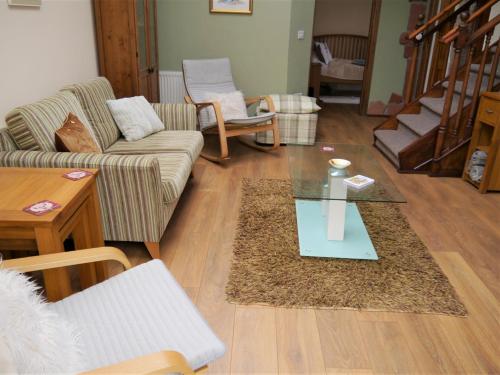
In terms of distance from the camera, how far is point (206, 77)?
175 inches

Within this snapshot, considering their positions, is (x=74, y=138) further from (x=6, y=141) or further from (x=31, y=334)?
(x=31, y=334)

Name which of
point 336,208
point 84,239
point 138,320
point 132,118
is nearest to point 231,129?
point 132,118

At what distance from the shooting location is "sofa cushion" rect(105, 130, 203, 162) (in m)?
2.82

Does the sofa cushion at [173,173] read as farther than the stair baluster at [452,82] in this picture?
No

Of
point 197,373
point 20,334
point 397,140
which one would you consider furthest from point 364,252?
point 397,140

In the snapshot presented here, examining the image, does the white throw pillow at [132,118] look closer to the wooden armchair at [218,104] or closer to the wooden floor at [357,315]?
the wooden floor at [357,315]

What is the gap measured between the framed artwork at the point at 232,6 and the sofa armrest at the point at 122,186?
305cm

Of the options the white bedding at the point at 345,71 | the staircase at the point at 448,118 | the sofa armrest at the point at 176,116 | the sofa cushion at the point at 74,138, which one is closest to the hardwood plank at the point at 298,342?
the sofa cushion at the point at 74,138

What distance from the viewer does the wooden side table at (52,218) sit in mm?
1389

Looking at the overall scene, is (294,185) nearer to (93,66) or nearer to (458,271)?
(458,271)

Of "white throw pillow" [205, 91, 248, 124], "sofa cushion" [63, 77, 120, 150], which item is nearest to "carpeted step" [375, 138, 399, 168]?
"white throw pillow" [205, 91, 248, 124]

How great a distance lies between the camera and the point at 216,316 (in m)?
1.87

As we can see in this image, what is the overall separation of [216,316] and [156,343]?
722 millimetres

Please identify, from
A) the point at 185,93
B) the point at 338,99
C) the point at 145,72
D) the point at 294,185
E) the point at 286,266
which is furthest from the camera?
the point at 338,99
